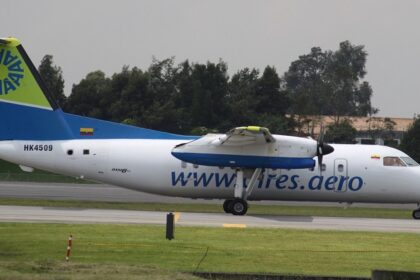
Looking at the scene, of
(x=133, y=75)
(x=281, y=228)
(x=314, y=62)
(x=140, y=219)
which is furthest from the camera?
(x=314, y=62)

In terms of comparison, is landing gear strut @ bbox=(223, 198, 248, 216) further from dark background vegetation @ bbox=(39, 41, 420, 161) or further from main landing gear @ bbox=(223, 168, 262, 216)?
dark background vegetation @ bbox=(39, 41, 420, 161)

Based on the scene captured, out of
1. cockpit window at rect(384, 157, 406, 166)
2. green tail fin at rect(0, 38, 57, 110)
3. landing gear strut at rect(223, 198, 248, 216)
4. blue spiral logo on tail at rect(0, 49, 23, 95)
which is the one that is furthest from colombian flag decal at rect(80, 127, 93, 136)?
cockpit window at rect(384, 157, 406, 166)

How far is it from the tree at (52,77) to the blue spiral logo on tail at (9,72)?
5298 cm

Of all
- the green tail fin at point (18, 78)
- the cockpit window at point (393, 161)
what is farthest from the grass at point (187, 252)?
the green tail fin at point (18, 78)

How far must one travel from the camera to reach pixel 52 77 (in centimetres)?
9362

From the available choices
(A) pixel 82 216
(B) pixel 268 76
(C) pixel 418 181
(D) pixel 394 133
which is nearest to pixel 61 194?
(A) pixel 82 216

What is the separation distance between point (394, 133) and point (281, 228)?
2712 inches

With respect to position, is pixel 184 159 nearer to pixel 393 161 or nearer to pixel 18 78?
pixel 18 78

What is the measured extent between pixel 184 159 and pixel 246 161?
2332mm

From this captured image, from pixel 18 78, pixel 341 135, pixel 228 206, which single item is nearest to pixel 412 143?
pixel 341 135

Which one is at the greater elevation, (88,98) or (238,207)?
(88,98)

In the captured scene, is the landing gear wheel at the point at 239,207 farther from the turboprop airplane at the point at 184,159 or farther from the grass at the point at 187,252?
the grass at the point at 187,252

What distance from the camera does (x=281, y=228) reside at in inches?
1082

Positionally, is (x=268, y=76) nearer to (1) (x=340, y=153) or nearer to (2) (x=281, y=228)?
(1) (x=340, y=153)
